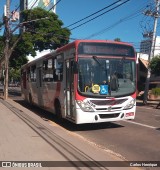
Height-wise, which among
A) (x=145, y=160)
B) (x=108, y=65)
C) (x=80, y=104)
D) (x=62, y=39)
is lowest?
(x=145, y=160)

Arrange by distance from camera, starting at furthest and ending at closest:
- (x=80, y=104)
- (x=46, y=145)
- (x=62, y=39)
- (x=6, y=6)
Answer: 1. (x=62, y=39)
2. (x=6, y=6)
3. (x=80, y=104)
4. (x=46, y=145)

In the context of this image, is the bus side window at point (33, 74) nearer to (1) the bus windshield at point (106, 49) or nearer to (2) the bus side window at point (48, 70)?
(2) the bus side window at point (48, 70)

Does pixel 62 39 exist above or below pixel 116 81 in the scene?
above

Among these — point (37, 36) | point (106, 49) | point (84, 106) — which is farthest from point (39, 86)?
point (37, 36)

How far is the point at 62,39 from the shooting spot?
4341 cm

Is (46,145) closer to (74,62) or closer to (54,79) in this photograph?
(74,62)

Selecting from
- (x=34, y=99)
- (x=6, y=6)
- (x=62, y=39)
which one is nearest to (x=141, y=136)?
(x=34, y=99)

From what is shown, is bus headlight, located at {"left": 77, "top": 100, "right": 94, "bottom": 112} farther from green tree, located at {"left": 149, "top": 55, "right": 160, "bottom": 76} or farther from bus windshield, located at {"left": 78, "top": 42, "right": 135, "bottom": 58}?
green tree, located at {"left": 149, "top": 55, "right": 160, "bottom": 76}

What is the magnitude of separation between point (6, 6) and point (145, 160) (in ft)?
82.1

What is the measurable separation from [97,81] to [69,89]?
48.6 inches

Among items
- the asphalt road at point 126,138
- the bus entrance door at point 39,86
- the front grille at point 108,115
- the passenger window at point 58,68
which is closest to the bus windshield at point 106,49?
the passenger window at point 58,68

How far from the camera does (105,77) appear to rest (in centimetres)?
1266

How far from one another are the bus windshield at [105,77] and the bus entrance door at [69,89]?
0.62 m

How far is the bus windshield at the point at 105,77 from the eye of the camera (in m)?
12.5
